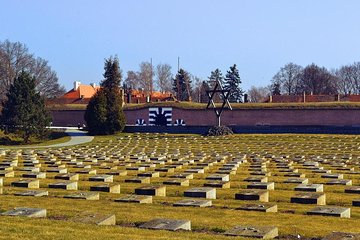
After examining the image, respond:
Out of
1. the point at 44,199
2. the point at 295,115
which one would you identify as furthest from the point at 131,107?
the point at 44,199

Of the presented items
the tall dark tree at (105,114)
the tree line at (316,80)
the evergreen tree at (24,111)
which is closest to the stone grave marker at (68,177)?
the evergreen tree at (24,111)

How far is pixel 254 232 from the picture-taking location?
7.16 meters

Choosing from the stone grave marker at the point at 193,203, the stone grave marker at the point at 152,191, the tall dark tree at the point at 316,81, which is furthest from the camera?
the tall dark tree at the point at 316,81

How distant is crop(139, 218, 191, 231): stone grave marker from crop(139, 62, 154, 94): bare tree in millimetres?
84553

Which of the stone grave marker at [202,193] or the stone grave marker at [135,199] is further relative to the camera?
the stone grave marker at [202,193]

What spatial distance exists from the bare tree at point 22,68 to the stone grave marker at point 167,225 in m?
47.3

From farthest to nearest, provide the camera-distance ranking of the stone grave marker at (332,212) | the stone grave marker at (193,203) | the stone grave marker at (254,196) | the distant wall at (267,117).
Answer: the distant wall at (267,117)
the stone grave marker at (254,196)
the stone grave marker at (193,203)
the stone grave marker at (332,212)

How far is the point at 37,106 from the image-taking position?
136 ft

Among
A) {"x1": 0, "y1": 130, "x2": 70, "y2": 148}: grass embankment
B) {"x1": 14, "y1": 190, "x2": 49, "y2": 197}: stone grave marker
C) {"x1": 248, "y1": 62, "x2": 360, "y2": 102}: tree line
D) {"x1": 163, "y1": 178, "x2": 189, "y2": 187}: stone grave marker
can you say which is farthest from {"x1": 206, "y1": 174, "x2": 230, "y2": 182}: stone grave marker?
{"x1": 248, "y1": 62, "x2": 360, "y2": 102}: tree line

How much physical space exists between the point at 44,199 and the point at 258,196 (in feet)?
13.0

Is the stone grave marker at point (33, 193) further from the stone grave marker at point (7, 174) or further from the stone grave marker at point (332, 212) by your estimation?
the stone grave marker at point (332, 212)

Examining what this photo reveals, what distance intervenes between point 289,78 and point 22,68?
42294 mm

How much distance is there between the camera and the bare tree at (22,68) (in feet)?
175

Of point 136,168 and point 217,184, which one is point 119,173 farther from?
point 217,184
